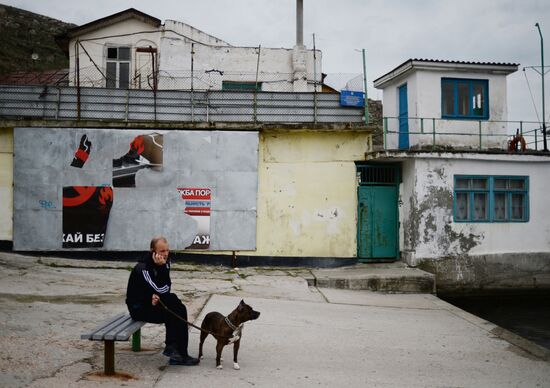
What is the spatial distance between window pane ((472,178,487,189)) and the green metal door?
241cm

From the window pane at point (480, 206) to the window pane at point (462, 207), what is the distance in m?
0.30

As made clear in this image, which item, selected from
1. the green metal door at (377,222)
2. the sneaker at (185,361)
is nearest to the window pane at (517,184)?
the green metal door at (377,222)

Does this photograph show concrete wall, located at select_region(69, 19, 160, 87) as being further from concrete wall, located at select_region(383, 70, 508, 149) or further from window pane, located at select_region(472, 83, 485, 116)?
window pane, located at select_region(472, 83, 485, 116)

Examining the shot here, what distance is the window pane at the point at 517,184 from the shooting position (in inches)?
626

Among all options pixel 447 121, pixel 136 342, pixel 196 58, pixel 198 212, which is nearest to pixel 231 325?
pixel 136 342

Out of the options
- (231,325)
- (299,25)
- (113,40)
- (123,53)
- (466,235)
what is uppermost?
(299,25)

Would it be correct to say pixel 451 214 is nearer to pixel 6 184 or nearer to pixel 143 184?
pixel 143 184

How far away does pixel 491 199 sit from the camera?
51.0ft

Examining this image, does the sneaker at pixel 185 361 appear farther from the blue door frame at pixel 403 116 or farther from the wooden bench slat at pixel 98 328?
the blue door frame at pixel 403 116

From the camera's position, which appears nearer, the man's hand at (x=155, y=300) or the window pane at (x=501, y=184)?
the man's hand at (x=155, y=300)

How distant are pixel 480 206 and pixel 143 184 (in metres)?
10.5

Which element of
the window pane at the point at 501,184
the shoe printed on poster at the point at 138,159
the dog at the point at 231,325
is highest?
the shoe printed on poster at the point at 138,159

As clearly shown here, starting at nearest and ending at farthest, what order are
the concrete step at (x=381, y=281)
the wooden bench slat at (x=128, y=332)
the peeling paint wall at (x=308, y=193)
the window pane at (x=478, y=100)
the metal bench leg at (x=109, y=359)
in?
1. the wooden bench slat at (x=128, y=332)
2. the metal bench leg at (x=109, y=359)
3. the concrete step at (x=381, y=281)
4. the peeling paint wall at (x=308, y=193)
5. the window pane at (x=478, y=100)

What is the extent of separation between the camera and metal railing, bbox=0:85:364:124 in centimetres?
1523
